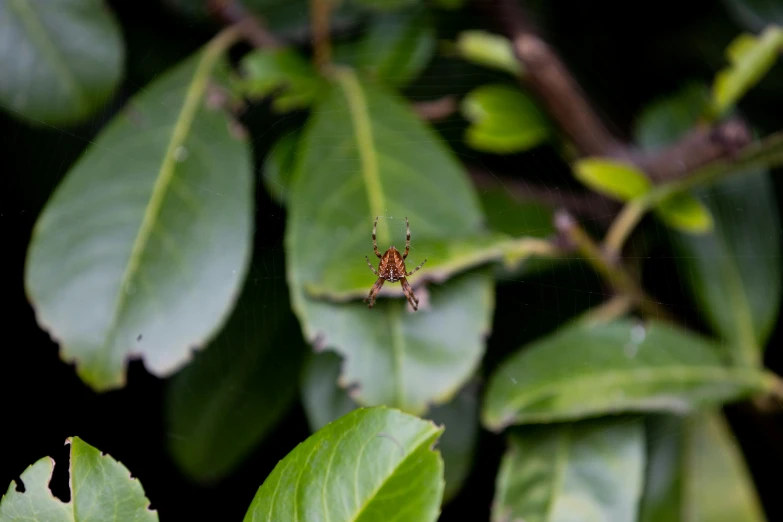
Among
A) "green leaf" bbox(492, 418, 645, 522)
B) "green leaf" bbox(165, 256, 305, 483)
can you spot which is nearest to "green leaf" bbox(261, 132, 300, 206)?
"green leaf" bbox(165, 256, 305, 483)

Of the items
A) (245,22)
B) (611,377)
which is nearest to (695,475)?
(611,377)

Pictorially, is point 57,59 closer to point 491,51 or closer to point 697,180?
point 491,51

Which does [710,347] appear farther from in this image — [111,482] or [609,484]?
[111,482]

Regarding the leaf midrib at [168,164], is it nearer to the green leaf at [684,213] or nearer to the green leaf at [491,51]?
the green leaf at [491,51]

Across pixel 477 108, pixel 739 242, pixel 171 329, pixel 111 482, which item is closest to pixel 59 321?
pixel 171 329

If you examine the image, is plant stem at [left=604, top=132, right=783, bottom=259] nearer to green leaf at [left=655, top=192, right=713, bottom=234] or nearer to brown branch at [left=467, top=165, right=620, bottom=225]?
green leaf at [left=655, top=192, right=713, bottom=234]

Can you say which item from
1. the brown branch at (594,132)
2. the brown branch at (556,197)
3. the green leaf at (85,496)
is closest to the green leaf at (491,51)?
the brown branch at (594,132)
